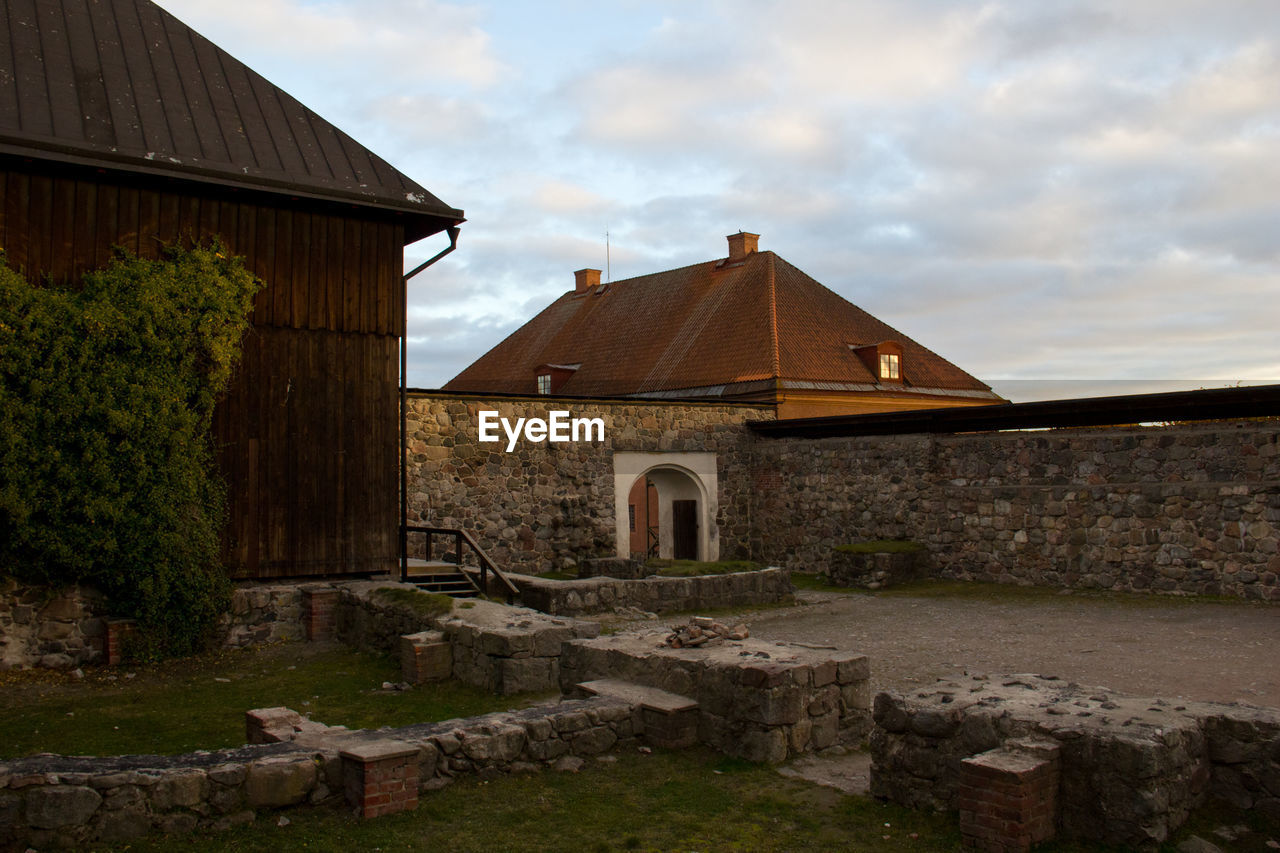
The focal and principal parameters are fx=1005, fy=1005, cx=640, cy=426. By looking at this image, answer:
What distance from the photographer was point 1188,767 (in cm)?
529

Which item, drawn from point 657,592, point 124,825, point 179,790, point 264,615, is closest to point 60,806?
point 124,825

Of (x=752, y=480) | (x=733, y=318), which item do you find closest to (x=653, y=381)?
(x=733, y=318)

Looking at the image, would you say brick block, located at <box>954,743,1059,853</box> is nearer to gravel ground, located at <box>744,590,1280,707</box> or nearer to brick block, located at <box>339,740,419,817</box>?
brick block, located at <box>339,740,419,817</box>

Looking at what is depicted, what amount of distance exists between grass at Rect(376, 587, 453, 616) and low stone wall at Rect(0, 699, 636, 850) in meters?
3.78

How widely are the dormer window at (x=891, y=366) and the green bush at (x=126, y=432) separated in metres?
18.4

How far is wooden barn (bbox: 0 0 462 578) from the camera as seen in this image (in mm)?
11117

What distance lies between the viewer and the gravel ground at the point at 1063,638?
9.06 metres

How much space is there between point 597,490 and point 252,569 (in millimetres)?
8109

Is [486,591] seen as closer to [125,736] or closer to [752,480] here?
[125,736]

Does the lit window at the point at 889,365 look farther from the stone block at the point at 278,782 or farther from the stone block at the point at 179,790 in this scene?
the stone block at the point at 179,790

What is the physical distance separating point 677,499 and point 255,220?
1176cm

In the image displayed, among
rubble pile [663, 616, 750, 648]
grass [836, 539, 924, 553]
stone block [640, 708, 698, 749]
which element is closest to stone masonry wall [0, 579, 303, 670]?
rubble pile [663, 616, 750, 648]

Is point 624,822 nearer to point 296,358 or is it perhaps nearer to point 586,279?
point 296,358

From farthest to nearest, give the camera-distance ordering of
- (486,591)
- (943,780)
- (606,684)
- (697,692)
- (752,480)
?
(752,480) → (486,591) → (606,684) → (697,692) → (943,780)
